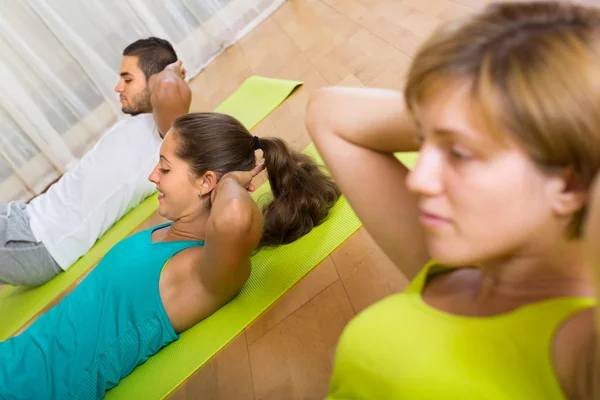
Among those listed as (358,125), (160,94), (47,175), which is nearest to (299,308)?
(358,125)

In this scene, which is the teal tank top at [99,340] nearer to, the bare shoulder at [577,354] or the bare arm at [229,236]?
the bare arm at [229,236]

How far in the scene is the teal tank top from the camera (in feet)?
5.10

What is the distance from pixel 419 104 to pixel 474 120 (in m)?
0.09

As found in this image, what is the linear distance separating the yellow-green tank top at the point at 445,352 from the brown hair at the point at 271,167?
94cm

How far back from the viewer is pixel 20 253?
2.26 metres

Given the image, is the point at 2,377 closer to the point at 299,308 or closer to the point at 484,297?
the point at 299,308

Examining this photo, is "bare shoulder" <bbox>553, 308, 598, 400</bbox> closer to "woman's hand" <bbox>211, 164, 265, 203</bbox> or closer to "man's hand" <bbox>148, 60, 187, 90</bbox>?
"woman's hand" <bbox>211, 164, 265, 203</bbox>

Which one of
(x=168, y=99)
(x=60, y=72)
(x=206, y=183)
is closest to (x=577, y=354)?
(x=206, y=183)

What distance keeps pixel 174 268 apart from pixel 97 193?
1109 mm

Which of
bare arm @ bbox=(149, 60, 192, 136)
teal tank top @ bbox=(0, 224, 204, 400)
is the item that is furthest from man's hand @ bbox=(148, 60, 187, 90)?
teal tank top @ bbox=(0, 224, 204, 400)

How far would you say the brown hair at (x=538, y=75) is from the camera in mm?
535

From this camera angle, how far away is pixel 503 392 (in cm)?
61

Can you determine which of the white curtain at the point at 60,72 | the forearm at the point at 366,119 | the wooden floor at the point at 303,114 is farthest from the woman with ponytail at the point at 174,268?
the white curtain at the point at 60,72

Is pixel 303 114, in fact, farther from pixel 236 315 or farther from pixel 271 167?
pixel 236 315
